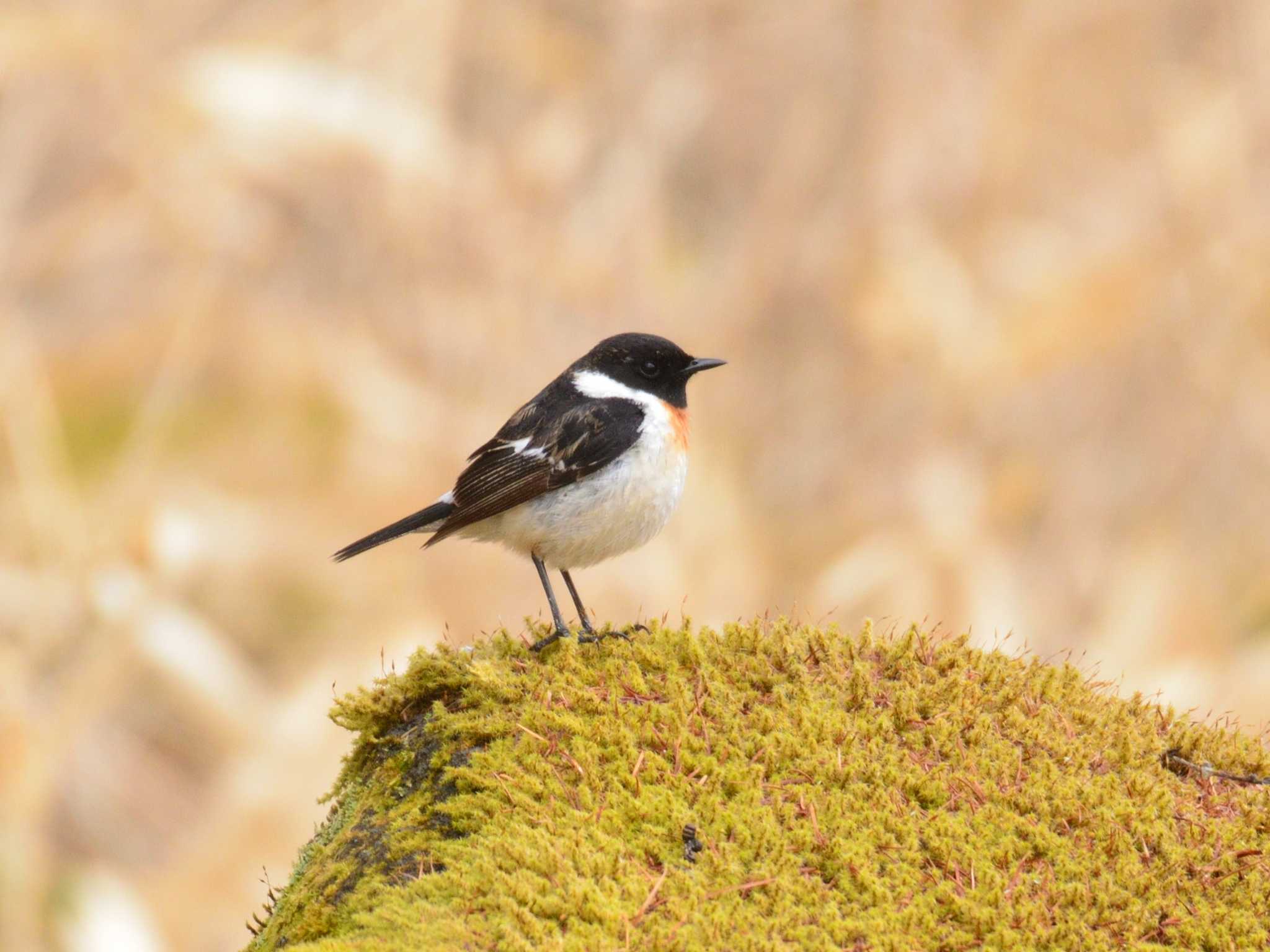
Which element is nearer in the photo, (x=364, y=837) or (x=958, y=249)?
(x=364, y=837)

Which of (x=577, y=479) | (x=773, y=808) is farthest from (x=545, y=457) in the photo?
(x=773, y=808)

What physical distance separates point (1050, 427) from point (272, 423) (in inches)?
230

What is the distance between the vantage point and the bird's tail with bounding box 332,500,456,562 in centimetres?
526

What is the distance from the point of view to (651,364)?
5.50 metres

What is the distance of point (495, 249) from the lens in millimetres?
9219

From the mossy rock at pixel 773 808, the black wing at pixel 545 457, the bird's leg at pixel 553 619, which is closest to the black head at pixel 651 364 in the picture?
the black wing at pixel 545 457

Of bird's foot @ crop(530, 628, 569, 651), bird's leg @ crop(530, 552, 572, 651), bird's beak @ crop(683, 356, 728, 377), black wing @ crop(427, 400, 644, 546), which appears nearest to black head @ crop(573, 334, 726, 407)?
bird's beak @ crop(683, 356, 728, 377)

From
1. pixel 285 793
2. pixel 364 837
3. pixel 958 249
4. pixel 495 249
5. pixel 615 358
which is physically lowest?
pixel 364 837

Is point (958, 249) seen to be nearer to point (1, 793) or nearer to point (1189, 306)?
point (1189, 306)

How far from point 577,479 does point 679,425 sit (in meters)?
0.59

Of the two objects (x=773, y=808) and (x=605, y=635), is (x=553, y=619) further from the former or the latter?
(x=773, y=808)

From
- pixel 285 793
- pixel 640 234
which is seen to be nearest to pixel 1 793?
pixel 285 793

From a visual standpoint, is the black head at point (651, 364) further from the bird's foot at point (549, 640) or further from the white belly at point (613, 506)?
the bird's foot at point (549, 640)

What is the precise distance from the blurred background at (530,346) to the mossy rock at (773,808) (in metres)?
4.26
